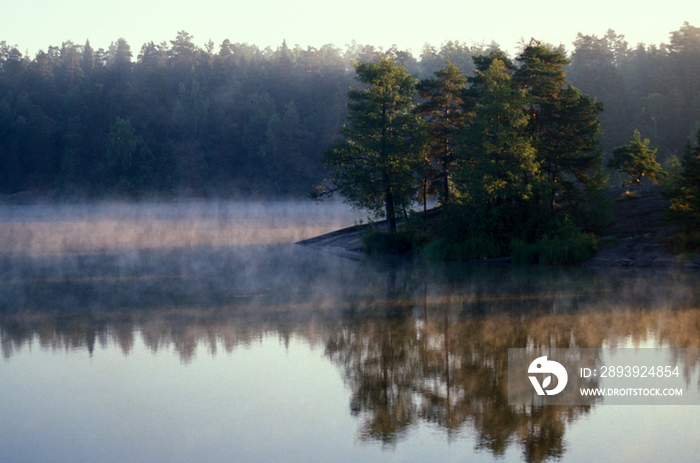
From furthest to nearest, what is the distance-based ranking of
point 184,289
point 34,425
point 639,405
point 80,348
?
point 184,289 < point 80,348 < point 639,405 < point 34,425

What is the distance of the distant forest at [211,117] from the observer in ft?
316

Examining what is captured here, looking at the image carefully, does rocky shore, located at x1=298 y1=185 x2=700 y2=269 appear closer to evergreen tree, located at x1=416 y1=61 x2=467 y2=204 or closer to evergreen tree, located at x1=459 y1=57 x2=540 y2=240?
evergreen tree, located at x1=459 y1=57 x2=540 y2=240

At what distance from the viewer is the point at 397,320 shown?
15320mm

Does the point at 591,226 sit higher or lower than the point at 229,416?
higher

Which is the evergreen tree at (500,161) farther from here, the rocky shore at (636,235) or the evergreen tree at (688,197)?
the evergreen tree at (688,197)

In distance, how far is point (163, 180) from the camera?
10569 cm

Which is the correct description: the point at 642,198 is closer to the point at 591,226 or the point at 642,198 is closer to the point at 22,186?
the point at 591,226

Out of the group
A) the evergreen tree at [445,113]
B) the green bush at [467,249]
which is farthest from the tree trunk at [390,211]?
the green bush at [467,249]

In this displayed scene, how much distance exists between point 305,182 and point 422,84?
2826 inches

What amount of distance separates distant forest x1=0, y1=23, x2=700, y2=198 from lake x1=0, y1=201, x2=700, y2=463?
72.2 metres

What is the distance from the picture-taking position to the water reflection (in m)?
9.13

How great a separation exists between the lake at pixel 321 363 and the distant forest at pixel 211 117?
72.2m

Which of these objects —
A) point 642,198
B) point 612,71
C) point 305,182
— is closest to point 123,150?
point 305,182

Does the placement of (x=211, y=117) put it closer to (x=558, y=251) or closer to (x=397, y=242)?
(x=397, y=242)
